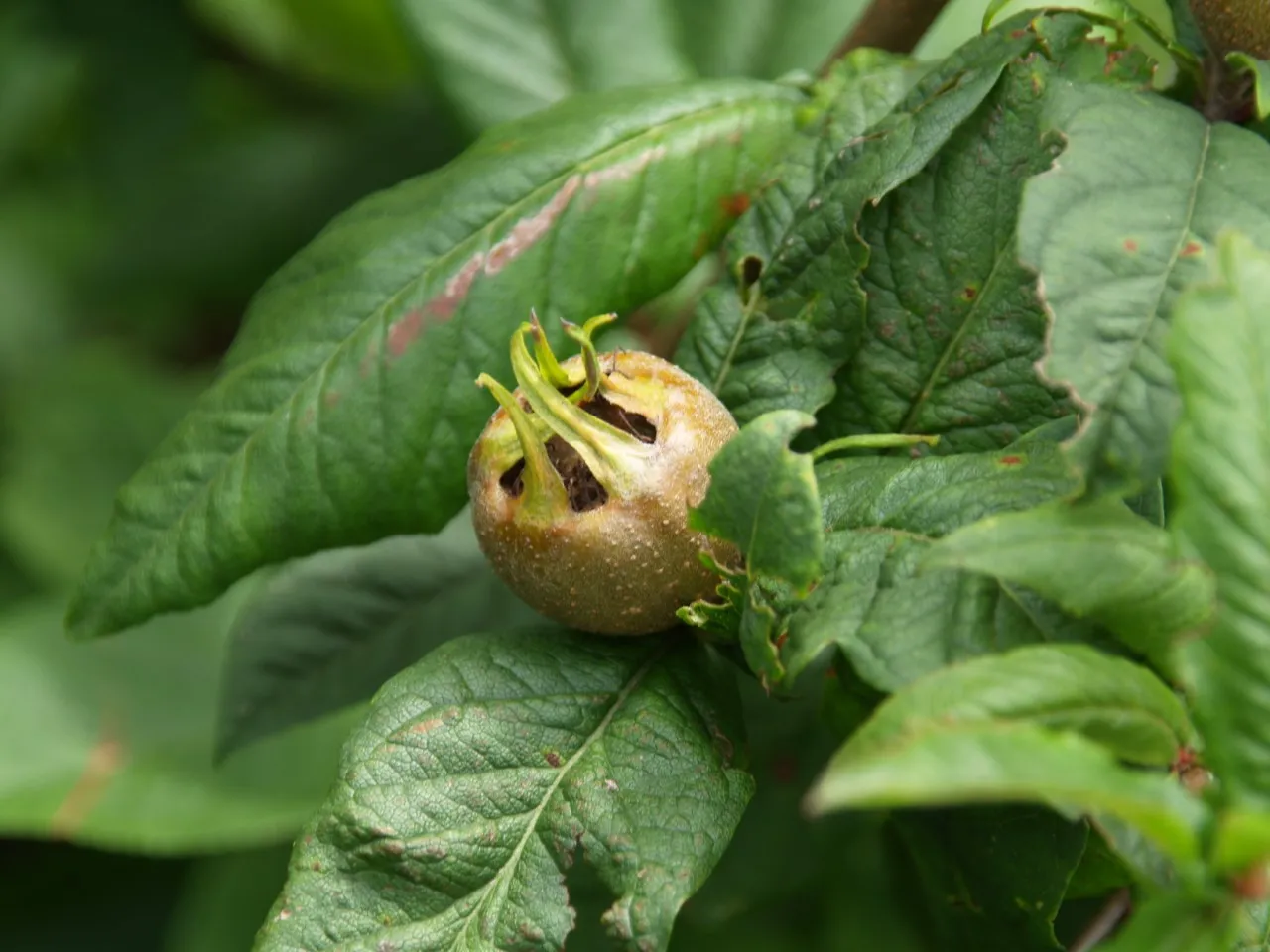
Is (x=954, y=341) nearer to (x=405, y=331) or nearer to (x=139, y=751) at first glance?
(x=405, y=331)

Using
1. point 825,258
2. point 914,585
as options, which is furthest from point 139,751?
point 914,585

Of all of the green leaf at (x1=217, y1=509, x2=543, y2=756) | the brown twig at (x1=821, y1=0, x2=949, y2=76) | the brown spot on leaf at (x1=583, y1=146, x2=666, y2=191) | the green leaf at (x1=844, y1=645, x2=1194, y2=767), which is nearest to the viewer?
the green leaf at (x1=844, y1=645, x2=1194, y2=767)

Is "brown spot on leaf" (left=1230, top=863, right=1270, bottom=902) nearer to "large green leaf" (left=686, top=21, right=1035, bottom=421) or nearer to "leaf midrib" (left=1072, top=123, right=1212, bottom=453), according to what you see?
A: "leaf midrib" (left=1072, top=123, right=1212, bottom=453)

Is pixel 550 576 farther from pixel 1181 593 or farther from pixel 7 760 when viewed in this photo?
pixel 7 760

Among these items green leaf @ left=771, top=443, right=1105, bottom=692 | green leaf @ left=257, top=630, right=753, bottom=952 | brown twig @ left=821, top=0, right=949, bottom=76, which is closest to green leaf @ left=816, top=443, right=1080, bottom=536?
green leaf @ left=771, top=443, right=1105, bottom=692

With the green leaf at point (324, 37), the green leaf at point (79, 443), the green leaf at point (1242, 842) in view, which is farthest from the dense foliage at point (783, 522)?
the green leaf at point (324, 37)

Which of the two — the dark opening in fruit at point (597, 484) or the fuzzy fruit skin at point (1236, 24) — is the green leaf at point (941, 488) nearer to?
the dark opening in fruit at point (597, 484)
